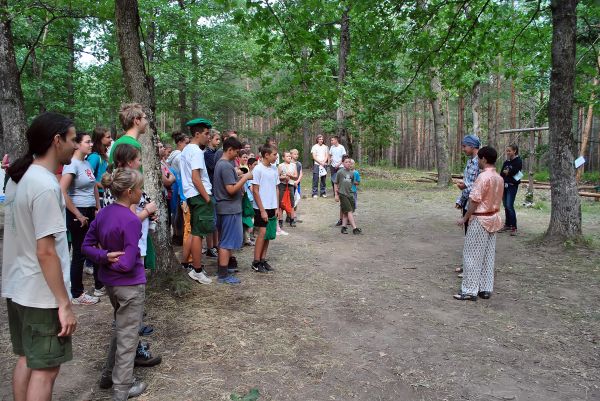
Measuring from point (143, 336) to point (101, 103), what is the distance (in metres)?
15.5

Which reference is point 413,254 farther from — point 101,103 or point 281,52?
point 101,103

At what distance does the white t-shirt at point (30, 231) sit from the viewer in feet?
7.19

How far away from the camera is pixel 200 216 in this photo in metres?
5.39

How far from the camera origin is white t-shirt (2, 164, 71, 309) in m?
2.19

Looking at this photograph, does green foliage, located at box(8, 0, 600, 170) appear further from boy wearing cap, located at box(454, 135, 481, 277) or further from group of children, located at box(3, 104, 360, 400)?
boy wearing cap, located at box(454, 135, 481, 277)

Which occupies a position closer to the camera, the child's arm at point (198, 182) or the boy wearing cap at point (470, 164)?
the child's arm at point (198, 182)

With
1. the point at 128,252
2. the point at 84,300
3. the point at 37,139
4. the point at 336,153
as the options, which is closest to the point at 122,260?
the point at 128,252

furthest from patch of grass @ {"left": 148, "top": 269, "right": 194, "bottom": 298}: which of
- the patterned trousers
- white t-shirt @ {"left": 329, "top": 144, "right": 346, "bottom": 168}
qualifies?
white t-shirt @ {"left": 329, "top": 144, "right": 346, "bottom": 168}

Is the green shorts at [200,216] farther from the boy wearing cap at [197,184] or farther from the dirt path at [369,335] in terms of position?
the dirt path at [369,335]

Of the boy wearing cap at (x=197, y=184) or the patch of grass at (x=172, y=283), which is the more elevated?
the boy wearing cap at (x=197, y=184)

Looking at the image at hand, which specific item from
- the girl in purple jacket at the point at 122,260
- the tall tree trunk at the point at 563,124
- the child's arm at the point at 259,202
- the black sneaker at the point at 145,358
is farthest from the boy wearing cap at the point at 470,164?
the girl in purple jacket at the point at 122,260

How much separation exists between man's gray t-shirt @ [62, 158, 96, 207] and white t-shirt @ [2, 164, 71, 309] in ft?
8.17

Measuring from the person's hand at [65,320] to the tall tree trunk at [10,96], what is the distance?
7.29 m

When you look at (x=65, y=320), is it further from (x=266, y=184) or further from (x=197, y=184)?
(x=266, y=184)
